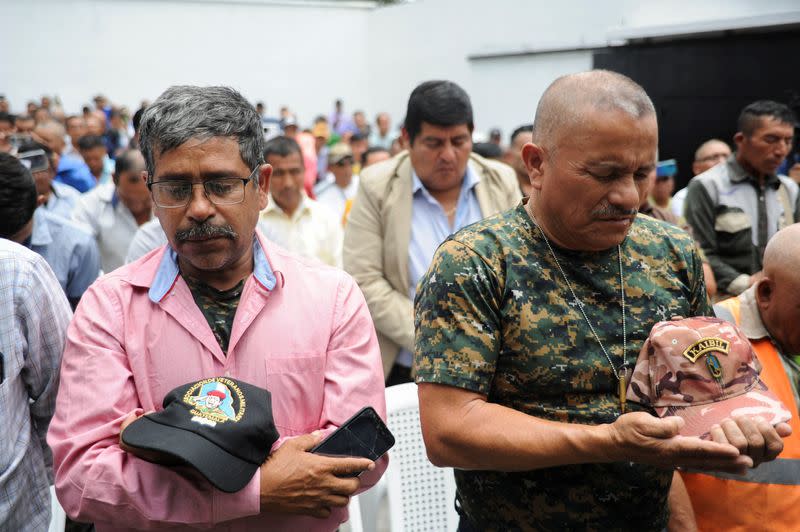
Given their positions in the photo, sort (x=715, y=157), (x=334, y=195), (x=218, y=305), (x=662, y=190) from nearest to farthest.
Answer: (x=218, y=305) < (x=662, y=190) < (x=715, y=157) < (x=334, y=195)

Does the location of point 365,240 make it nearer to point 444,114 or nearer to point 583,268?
point 444,114

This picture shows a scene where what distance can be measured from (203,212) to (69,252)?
7.51 ft

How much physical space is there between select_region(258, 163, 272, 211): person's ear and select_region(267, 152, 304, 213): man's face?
271 cm

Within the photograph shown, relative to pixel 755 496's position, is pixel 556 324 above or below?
above

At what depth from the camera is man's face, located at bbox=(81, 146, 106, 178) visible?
29.2ft

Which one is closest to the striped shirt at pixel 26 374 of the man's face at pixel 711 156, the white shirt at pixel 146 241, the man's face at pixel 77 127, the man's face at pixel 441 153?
the white shirt at pixel 146 241

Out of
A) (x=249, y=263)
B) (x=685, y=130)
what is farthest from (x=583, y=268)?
(x=685, y=130)

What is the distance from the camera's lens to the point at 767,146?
15.7 ft

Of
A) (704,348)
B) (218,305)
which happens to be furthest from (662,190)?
(218,305)

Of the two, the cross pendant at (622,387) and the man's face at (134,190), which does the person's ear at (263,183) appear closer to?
the cross pendant at (622,387)

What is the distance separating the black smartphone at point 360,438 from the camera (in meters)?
1.77

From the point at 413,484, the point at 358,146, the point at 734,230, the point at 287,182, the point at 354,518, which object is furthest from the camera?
the point at 358,146

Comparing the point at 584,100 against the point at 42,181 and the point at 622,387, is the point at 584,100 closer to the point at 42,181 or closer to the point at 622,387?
the point at 622,387

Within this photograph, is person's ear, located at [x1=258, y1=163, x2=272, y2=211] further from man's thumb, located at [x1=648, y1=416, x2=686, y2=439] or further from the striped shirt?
man's thumb, located at [x1=648, y1=416, x2=686, y2=439]
